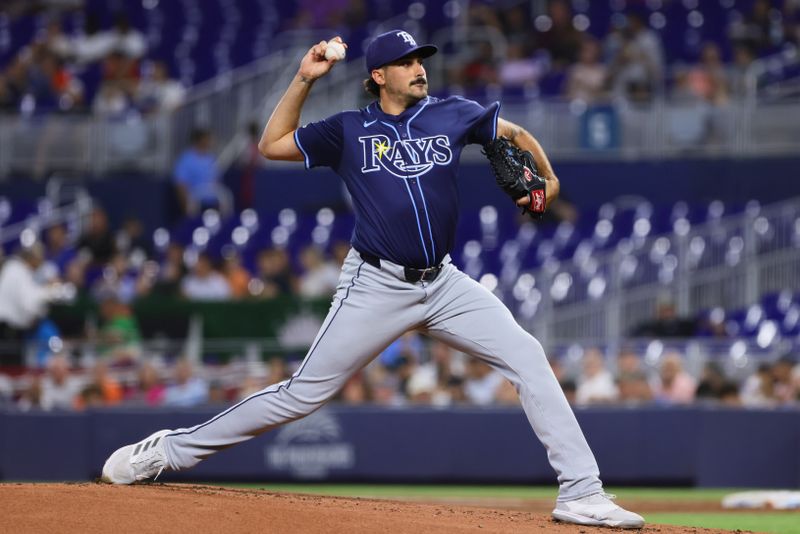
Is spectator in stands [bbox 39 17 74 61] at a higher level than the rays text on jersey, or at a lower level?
higher

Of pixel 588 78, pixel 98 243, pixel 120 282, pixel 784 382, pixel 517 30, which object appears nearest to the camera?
pixel 784 382

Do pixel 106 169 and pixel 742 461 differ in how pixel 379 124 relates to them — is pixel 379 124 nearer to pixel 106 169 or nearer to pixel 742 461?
pixel 742 461

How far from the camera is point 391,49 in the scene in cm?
620

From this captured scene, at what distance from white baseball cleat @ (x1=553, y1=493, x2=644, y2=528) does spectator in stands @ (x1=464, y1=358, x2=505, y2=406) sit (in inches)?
266

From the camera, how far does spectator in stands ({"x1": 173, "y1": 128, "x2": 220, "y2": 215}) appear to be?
17.2 metres

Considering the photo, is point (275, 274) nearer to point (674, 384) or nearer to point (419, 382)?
point (419, 382)

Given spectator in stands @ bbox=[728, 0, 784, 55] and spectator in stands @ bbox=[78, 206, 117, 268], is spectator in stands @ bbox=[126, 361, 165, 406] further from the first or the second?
spectator in stands @ bbox=[728, 0, 784, 55]

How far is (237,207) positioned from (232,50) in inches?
102

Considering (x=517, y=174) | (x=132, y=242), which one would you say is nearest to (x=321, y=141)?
(x=517, y=174)

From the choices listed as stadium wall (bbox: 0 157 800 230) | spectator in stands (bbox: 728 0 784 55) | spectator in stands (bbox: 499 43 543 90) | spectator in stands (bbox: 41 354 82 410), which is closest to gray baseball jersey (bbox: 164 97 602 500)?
spectator in stands (bbox: 41 354 82 410)

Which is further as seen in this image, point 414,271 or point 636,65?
point 636,65

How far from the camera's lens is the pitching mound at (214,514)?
18.7ft

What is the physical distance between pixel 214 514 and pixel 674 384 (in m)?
7.51

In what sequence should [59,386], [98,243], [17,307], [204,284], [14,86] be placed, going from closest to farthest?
[59,386], [17,307], [204,284], [98,243], [14,86]
